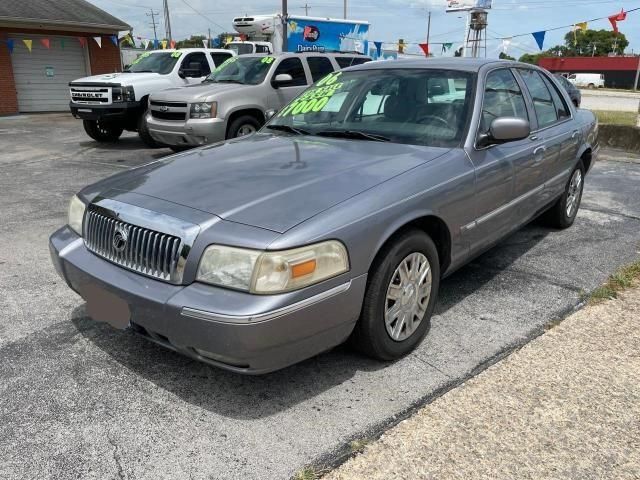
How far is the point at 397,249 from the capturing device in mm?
2816

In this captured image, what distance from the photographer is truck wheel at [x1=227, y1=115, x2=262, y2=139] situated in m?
8.87

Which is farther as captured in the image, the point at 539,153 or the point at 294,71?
the point at 294,71

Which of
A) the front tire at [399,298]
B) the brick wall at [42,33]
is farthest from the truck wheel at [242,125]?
the brick wall at [42,33]

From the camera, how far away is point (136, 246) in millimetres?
2658

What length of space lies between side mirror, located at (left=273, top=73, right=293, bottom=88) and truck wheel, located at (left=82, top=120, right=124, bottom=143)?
422 cm

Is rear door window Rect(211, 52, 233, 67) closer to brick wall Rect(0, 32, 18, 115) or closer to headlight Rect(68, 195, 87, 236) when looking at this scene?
brick wall Rect(0, 32, 18, 115)

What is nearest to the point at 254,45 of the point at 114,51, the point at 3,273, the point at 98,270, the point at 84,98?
the point at 84,98

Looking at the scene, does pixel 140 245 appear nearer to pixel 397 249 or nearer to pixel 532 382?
pixel 397 249

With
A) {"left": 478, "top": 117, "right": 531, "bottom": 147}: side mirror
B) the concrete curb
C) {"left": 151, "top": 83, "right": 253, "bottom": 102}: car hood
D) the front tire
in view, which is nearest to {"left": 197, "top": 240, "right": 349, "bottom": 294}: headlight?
the front tire

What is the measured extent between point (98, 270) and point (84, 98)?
9.49 metres

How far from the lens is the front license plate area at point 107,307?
2645 mm

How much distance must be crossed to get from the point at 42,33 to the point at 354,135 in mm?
17900

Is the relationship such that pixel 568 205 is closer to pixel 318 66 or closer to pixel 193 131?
pixel 193 131

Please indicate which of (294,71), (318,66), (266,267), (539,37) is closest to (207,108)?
(294,71)
